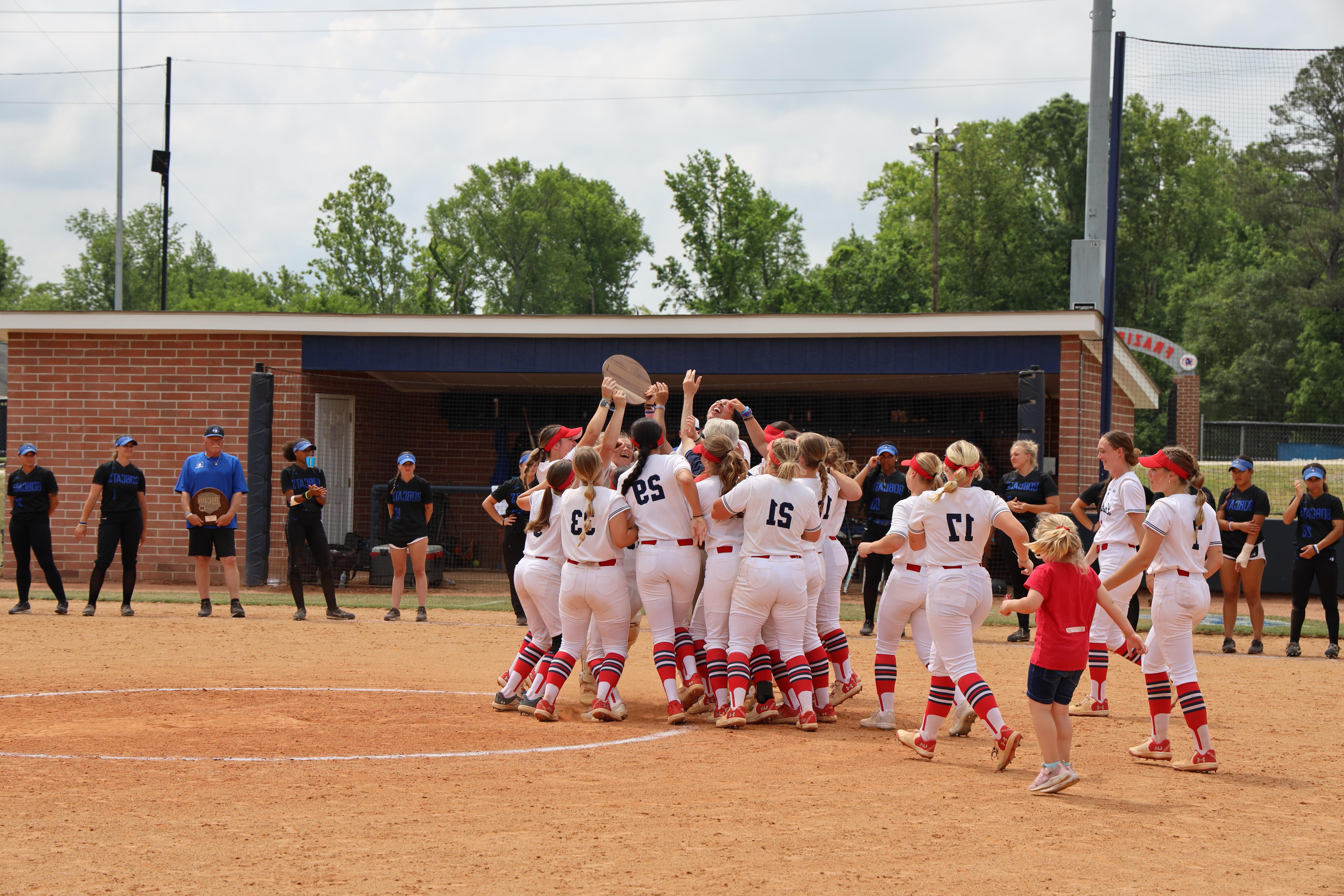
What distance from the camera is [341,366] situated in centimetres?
1670

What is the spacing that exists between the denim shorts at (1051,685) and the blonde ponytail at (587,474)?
2769 millimetres

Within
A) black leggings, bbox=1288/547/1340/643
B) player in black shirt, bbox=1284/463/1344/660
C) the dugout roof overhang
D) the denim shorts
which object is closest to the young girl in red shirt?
the denim shorts

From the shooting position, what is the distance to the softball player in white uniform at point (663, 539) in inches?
279

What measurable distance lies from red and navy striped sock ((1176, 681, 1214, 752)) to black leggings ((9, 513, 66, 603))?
11147mm

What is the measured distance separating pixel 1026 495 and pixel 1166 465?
14.4 ft

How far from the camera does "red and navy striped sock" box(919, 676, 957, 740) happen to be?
628 cm

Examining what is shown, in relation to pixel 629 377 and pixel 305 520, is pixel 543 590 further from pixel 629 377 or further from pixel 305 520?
pixel 305 520

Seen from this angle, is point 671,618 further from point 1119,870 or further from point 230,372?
point 230,372

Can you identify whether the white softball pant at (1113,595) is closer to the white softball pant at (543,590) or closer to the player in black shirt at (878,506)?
the white softball pant at (543,590)

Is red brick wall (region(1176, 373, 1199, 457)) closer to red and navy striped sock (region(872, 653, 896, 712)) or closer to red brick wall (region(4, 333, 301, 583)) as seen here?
red and navy striped sock (region(872, 653, 896, 712))

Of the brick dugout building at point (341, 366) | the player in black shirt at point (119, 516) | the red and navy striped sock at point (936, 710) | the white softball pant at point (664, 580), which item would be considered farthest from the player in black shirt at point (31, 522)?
the red and navy striped sock at point (936, 710)

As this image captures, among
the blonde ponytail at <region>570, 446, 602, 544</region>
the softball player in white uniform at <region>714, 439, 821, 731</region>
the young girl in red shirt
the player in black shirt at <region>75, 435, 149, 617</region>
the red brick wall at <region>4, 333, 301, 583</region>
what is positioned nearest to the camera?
the young girl in red shirt

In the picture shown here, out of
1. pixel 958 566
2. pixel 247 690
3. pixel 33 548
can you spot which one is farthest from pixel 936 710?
pixel 33 548

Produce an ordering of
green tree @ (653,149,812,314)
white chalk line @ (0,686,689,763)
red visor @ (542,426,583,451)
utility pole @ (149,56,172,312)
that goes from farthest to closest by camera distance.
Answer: green tree @ (653,149,812,314) → utility pole @ (149,56,172,312) → red visor @ (542,426,583,451) → white chalk line @ (0,686,689,763)
